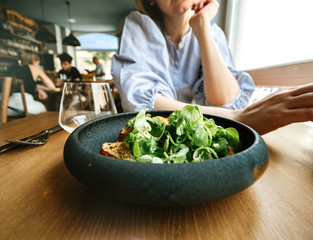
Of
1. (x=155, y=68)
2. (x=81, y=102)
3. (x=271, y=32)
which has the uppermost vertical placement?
(x=271, y=32)

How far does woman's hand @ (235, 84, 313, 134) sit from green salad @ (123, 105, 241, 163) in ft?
0.70

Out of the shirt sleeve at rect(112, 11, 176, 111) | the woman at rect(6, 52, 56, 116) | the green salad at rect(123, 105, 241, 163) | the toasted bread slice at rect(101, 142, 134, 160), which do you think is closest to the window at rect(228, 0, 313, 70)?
the shirt sleeve at rect(112, 11, 176, 111)

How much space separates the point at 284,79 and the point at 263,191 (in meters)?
1.31

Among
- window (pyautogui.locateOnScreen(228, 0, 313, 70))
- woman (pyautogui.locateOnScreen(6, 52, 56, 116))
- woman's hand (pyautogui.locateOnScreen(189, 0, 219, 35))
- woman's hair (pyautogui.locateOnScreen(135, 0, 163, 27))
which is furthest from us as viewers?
woman (pyautogui.locateOnScreen(6, 52, 56, 116))

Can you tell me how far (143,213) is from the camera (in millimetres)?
215

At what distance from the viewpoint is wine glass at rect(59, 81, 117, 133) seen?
1.43 ft

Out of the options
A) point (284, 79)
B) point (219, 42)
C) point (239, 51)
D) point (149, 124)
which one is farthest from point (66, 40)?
point (149, 124)

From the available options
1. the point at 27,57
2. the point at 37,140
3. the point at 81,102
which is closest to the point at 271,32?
the point at 81,102

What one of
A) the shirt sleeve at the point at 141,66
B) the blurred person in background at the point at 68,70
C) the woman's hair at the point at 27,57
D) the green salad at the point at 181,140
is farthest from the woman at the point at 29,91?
the woman's hair at the point at 27,57

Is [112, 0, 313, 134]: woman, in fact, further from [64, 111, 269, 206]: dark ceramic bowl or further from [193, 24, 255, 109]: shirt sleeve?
[64, 111, 269, 206]: dark ceramic bowl

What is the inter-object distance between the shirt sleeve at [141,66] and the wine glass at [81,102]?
301 mm

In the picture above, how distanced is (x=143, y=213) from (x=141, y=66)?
2.45 ft

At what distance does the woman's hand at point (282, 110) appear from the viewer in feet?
1.36

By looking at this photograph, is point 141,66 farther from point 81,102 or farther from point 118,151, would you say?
point 118,151
